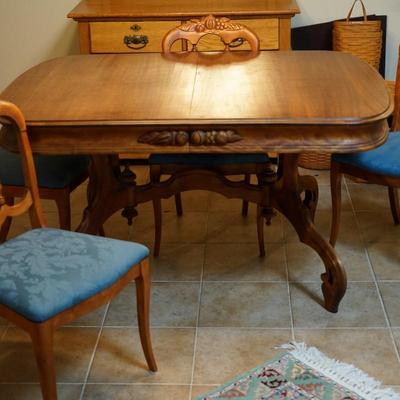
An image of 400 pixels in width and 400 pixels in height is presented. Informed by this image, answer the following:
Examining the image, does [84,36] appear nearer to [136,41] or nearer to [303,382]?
[136,41]

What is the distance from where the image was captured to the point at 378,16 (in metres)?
3.74

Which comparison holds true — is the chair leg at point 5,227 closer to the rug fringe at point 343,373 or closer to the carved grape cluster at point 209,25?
the carved grape cluster at point 209,25

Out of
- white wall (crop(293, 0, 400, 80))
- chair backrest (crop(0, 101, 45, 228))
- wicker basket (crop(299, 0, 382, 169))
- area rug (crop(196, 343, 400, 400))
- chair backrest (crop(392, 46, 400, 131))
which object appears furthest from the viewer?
white wall (crop(293, 0, 400, 80))

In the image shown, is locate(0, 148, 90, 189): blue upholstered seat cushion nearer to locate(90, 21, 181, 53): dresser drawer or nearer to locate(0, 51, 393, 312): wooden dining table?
locate(0, 51, 393, 312): wooden dining table

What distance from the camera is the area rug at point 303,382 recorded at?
206 cm

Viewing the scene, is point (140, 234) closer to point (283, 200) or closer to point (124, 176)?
point (124, 176)

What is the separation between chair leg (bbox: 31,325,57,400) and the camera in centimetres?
173

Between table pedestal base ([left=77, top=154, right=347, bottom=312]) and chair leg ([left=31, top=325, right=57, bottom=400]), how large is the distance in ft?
2.71

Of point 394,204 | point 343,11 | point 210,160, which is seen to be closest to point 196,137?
point 210,160

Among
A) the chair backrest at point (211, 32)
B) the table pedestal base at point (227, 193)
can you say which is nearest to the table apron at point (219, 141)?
the table pedestal base at point (227, 193)

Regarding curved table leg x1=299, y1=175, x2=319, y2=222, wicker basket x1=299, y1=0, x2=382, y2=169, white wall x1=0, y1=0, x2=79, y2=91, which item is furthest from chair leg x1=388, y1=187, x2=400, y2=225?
white wall x1=0, y1=0, x2=79, y2=91

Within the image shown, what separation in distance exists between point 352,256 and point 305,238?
429mm

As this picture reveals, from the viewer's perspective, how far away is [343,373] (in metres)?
2.14

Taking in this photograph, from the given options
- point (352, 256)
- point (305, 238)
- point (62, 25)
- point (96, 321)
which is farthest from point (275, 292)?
point (62, 25)
